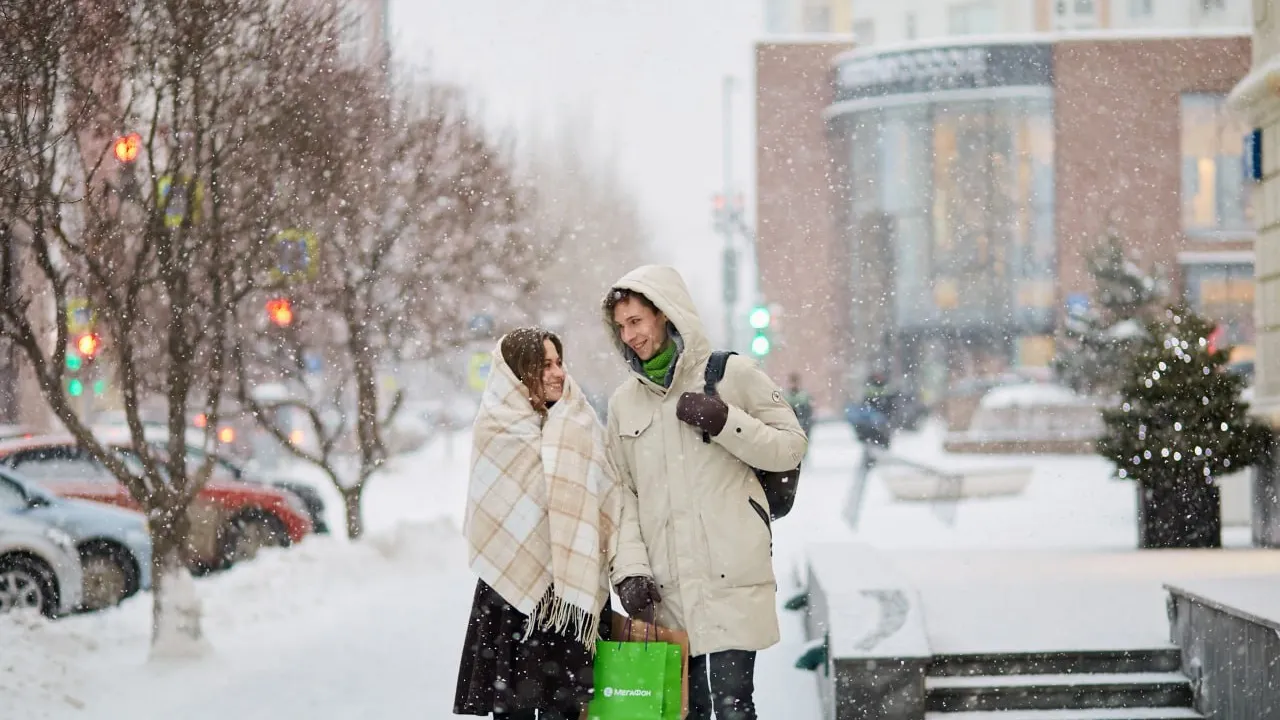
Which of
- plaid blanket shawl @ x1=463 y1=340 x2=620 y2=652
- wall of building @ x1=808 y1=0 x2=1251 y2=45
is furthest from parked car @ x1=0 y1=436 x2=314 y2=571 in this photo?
wall of building @ x1=808 y1=0 x2=1251 y2=45

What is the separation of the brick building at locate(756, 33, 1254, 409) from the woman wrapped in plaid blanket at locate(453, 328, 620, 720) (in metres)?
40.9

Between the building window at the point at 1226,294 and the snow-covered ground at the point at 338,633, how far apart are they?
24.9 metres

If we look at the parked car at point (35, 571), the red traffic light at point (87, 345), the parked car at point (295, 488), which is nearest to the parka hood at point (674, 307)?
the red traffic light at point (87, 345)

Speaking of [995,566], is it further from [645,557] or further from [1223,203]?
[1223,203]

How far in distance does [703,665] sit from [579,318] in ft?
135

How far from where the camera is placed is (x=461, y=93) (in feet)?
49.8

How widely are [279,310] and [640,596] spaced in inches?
378

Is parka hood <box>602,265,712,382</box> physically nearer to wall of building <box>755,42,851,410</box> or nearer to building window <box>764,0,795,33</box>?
wall of building <box>755,42,851,410</box>

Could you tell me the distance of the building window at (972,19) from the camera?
188ft

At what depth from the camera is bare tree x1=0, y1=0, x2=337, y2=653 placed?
8.41 meters

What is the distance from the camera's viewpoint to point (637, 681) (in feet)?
14.3

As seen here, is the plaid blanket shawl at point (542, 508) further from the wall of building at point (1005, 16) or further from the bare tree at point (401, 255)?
the wall of building at point (1005, 16)

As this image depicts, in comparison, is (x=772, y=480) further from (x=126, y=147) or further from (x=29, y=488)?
(x=29, y=488)

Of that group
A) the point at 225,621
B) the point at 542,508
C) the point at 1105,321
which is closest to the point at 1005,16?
the point at 1105,321
